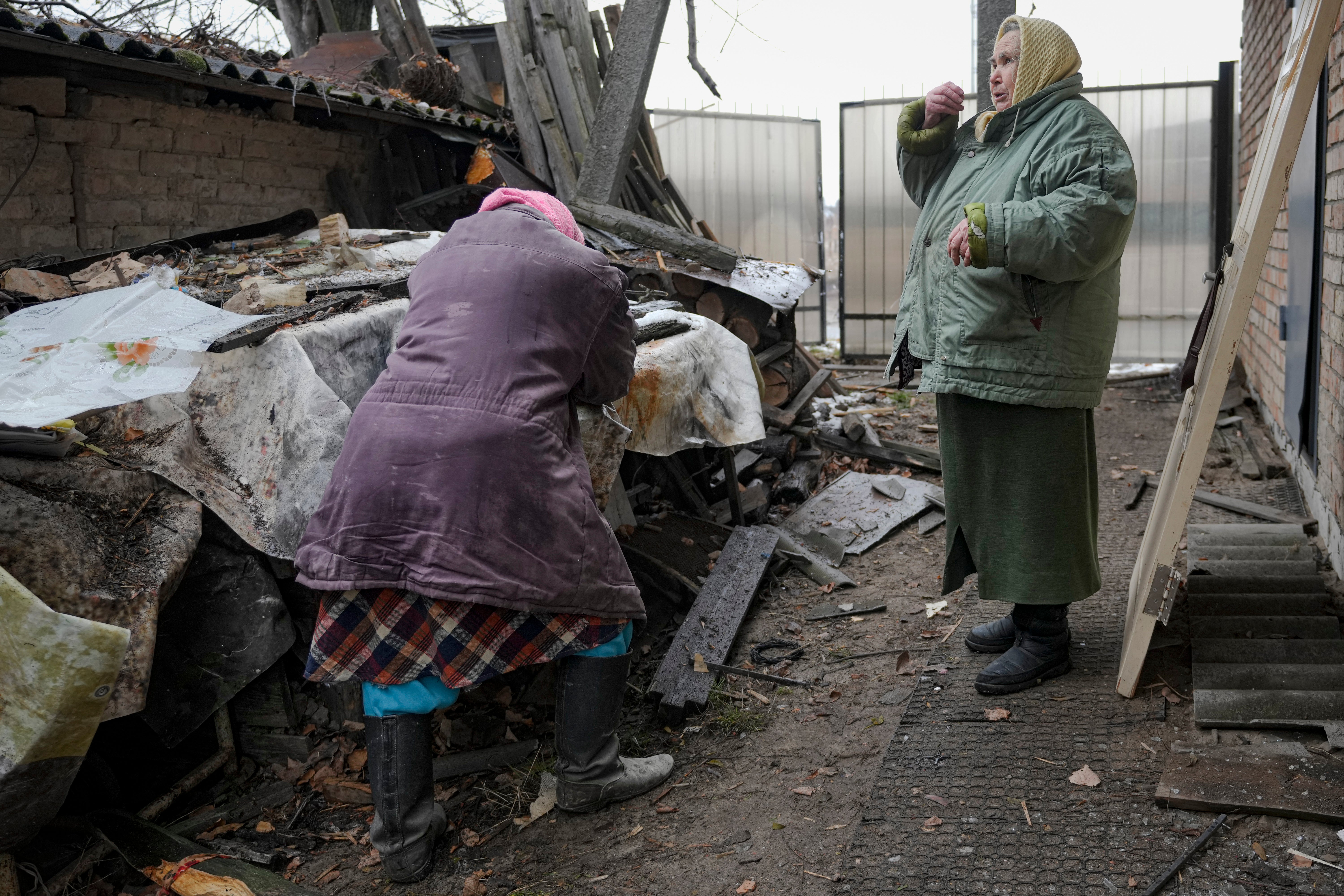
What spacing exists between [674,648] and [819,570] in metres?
1.20

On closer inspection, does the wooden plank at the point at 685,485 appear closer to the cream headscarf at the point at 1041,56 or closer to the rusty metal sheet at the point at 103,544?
the rusty metal sheet at the point at 103,544

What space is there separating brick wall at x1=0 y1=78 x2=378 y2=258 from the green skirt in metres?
4.14

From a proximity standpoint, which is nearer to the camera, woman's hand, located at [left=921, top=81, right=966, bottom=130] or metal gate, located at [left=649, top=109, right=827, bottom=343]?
woman's hand, located at [left=921, top=81, right=966, bottom=130]

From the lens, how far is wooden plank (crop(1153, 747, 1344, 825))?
232 centimetres

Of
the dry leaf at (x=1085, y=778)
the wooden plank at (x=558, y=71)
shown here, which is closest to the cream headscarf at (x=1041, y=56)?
the dry leaf at (x=1085, y=778)

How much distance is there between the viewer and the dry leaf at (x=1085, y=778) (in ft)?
8.54

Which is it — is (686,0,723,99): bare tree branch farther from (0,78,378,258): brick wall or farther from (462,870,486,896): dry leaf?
(462,870,486,896): dry leaf

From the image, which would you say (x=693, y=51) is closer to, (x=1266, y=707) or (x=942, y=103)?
(x=942, y=103)

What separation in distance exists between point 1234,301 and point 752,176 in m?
9.47

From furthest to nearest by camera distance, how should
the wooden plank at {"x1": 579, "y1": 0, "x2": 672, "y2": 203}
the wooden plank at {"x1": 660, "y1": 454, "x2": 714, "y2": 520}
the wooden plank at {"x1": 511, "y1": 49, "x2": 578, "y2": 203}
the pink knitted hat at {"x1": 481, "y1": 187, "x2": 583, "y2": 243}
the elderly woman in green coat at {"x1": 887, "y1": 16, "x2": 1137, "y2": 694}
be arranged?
the wooden plank at {"x1": 511, "y1": 49, "x2": 578, "y2": 203} < the wooden plank at {"x1": 579, "y1": 0, "x2": 672, "y2": 203} < the wooden plank at {"x1": 660, "y1": 454, "x2": 714, "y2": 520} < the pink knitted hat at {"x1": 481, "y1": 187, "x2": 583, "y2": 243} < the elderly woman in green coat at {"x1": 887, "y1": 16, "x2": 1137, "y2": 694}

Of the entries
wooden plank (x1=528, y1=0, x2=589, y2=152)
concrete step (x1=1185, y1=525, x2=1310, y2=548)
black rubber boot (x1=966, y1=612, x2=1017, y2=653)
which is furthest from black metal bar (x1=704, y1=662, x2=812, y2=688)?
wooden plank (x1=528, y1=0, x2=589, y2=152)

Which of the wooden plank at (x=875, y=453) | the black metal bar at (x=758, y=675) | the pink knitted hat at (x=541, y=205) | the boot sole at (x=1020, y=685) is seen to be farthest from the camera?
the wooden plank at (x=875, y=453)

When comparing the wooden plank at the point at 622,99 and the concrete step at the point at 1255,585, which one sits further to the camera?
the wooden plank at the point at 622,99

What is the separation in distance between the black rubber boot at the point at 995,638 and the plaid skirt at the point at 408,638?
5.55 feet
